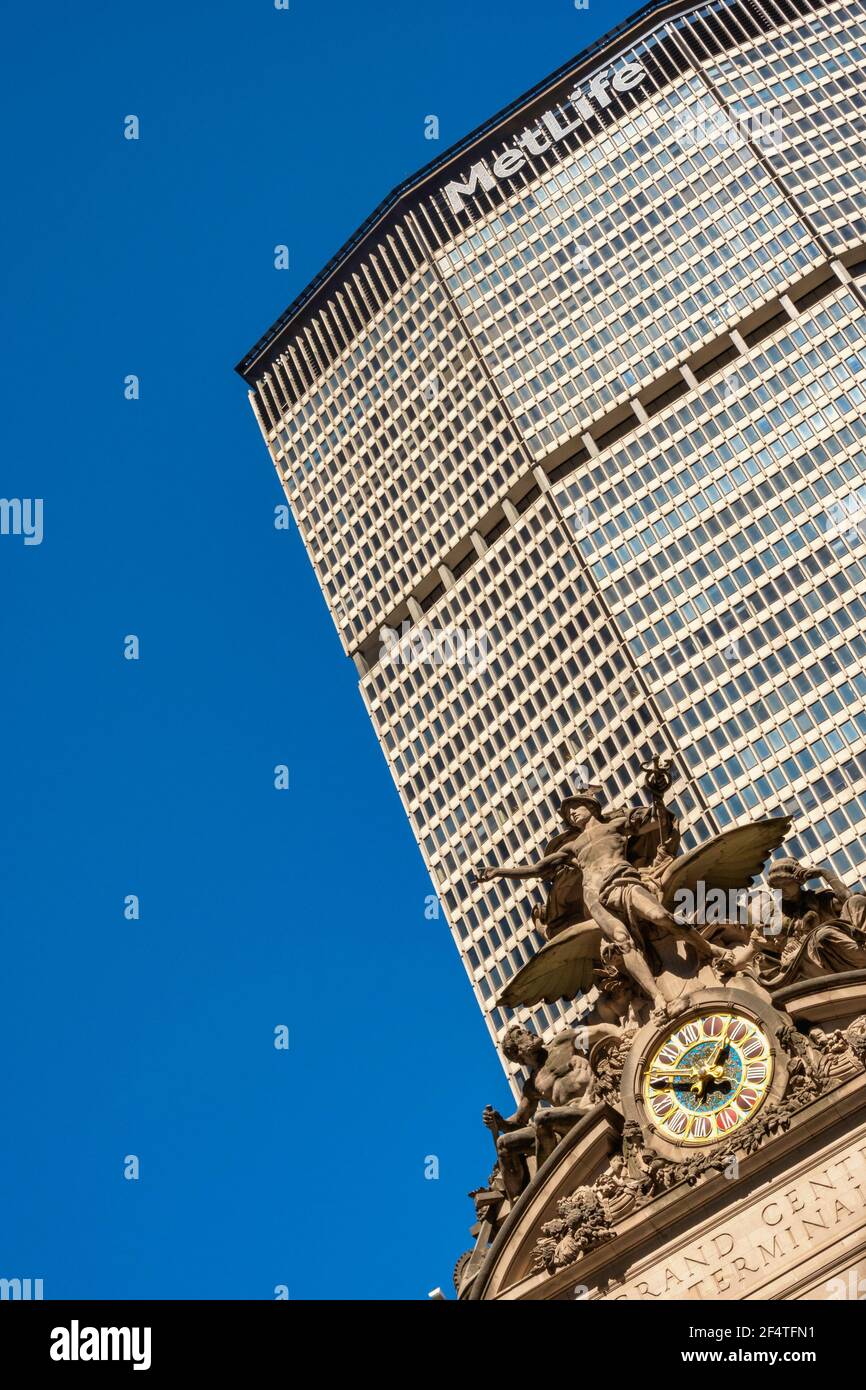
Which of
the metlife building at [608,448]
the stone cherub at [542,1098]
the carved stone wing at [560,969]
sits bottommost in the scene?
the stone cherub at [542,1098]

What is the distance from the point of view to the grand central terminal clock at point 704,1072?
92.3 ft

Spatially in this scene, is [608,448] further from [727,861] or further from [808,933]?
[808,933]

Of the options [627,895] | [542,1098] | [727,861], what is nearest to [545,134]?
[727,861]

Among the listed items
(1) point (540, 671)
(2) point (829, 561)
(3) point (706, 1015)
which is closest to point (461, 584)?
(1) point (540, 671)

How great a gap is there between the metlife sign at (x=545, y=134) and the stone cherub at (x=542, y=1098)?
333ft

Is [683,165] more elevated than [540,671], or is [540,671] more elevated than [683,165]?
[683,165]

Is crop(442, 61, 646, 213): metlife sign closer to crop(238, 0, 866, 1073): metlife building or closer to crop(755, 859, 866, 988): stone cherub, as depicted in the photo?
crop(238, 0, 866, 1073): metlife building

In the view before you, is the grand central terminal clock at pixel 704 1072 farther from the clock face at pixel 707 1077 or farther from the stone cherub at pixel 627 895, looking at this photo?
the stone cherub at pixel 627 895

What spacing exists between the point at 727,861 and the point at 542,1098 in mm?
5490

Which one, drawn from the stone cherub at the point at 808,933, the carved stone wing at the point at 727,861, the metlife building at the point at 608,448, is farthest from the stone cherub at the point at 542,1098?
the metlife building at the point at 608,448

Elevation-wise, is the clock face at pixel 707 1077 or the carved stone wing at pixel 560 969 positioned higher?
the carved stone wing at pixel 560 969
